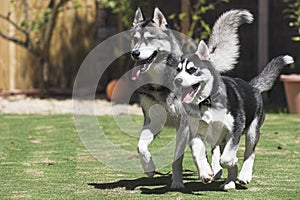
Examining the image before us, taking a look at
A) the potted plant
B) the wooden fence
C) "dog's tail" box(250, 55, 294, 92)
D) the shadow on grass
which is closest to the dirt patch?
the wooden fence

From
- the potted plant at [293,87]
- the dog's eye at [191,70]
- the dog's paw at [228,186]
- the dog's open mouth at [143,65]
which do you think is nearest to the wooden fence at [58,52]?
the potted plant at [293,87]

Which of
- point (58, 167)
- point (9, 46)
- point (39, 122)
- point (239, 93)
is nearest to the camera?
point (239, 93)

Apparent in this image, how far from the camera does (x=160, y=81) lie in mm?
6016

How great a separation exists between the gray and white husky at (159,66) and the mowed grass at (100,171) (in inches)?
14.5

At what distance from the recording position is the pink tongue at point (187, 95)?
18.4 ft

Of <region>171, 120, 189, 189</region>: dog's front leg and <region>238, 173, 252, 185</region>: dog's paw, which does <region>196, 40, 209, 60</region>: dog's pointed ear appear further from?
<region>238, 173, 252, 185</region>: dog's paw

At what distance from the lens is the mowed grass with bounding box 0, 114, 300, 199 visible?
228 inches

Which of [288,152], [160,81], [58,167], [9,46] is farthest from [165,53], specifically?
[9,46]

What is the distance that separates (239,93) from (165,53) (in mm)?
687

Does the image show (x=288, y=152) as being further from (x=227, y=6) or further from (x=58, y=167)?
(x=227, y=6)

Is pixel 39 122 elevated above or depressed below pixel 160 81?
below

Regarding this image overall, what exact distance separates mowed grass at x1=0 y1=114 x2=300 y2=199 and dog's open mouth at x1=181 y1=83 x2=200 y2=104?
746 millimetres

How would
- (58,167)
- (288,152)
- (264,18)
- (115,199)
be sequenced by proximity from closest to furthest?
(115,199)
(58,167)
(288,152)
(264,18)

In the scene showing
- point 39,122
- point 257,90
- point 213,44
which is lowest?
point 39,122
